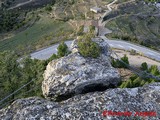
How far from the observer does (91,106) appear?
18844mm

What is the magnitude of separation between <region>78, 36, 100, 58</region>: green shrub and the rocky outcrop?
4.84 meters

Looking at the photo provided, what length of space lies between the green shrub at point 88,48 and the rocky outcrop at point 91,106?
4836 millimetres

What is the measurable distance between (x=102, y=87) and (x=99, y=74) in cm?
116

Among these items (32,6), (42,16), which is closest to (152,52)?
(42,16)

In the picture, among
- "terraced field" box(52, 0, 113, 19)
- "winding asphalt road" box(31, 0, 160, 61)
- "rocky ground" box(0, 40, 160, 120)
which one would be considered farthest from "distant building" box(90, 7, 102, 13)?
"rocky ground" box(0, 40, 160, 120)

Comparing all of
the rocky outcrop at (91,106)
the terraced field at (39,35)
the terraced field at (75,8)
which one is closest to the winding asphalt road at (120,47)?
the terraced field at (39,35)

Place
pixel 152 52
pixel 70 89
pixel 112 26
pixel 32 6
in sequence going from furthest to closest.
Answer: pixel 32 6, pixel 112 26, pixel 152 52, pixel 70 89

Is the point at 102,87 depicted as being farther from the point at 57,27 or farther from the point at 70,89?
the point at 57,27

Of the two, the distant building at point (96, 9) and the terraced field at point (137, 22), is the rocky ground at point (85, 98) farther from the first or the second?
the distant building at point (96, 9)

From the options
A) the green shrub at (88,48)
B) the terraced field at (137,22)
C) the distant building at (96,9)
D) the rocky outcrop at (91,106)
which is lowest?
the terraced field at (137,22)

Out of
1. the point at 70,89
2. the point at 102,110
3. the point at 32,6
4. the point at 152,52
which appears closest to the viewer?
the point at 102,110

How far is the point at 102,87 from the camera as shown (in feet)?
73.5

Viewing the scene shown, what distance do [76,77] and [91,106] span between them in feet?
12.3

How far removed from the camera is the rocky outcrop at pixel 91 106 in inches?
716
